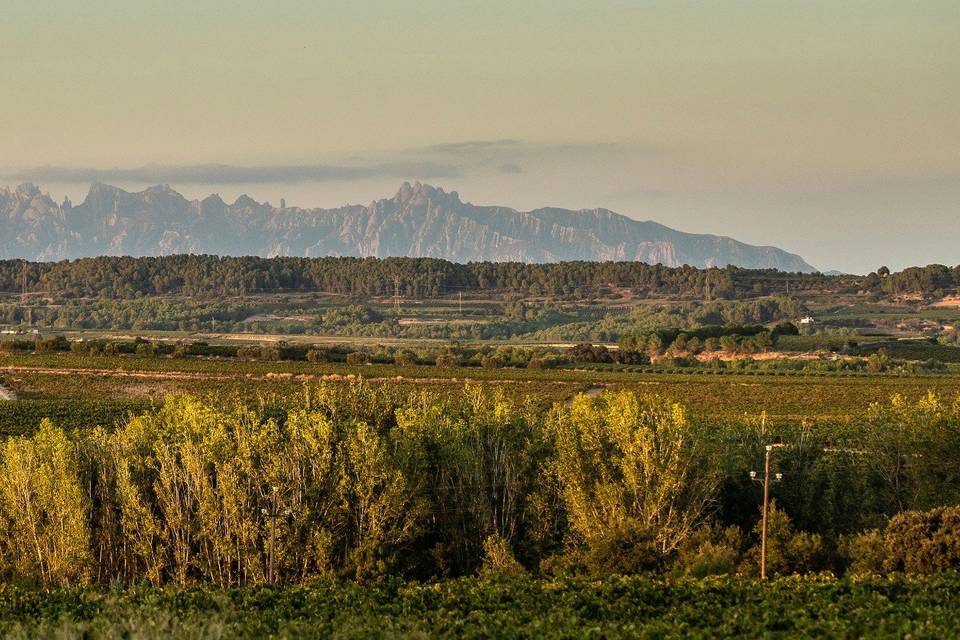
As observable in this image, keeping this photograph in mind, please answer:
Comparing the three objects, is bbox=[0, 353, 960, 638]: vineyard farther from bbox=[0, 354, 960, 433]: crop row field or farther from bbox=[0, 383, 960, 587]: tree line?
bbox=[0, 354, 960, 433]: crop row field

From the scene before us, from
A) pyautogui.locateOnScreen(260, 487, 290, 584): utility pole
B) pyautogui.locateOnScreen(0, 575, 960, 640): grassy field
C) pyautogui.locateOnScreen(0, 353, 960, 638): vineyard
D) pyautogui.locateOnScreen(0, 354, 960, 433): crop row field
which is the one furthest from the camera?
pyautogui.locateOnScreen(0, 354, 960, 433): crop row field

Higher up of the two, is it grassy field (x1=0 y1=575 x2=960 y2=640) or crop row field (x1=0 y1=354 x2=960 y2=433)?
crop row field (x1=0 y1=354 x2=960 y2=433)

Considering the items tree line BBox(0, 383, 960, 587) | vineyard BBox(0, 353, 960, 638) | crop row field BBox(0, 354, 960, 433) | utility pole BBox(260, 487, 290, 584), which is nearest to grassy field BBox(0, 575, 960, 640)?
vineyard BBox(0, 353, 960, 638)

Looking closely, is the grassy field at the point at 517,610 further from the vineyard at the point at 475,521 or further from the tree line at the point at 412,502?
the tree line at the point at 412,502

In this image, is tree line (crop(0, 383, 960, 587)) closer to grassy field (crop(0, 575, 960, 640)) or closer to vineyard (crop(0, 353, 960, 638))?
vineyard (crop(0, 353, 960, 638))

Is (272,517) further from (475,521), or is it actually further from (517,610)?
(517,610)

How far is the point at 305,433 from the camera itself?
48594mm

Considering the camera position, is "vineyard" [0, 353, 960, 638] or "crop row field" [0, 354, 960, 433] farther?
"crop row field" [0, 354, 960, 433]

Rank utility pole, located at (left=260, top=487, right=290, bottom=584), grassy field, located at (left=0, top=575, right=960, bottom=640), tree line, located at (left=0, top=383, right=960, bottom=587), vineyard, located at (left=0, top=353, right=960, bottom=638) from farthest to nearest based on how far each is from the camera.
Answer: tree line, located at (left=0, top=383, right=960, bottom=587) → utility pole, located at (left=260, top=487, right=290, bottom=584) → vineyard, located at (left=0, top=353, right=960, bottom=638) → grassy field, located at (left=0, top=575, right=960, bottom=640)

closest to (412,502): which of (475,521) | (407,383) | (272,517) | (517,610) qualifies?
(475,521)

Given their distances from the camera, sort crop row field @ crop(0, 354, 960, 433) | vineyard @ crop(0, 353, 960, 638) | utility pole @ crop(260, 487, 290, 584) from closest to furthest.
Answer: vineyard @ crop(0, 353, 960, 638), utility pole @ crop(260, 487, 290, 584), crop row field @ crop(0, 354, 960, 433)

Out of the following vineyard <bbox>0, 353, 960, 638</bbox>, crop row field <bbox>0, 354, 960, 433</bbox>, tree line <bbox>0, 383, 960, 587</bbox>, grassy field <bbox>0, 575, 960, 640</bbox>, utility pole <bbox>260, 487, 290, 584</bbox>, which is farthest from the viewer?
crop row field <bbox>0, 354, 960, 433</bbox>

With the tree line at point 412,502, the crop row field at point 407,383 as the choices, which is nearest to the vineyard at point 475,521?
the tree line at point 412,502

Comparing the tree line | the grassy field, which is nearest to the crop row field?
the tree line
